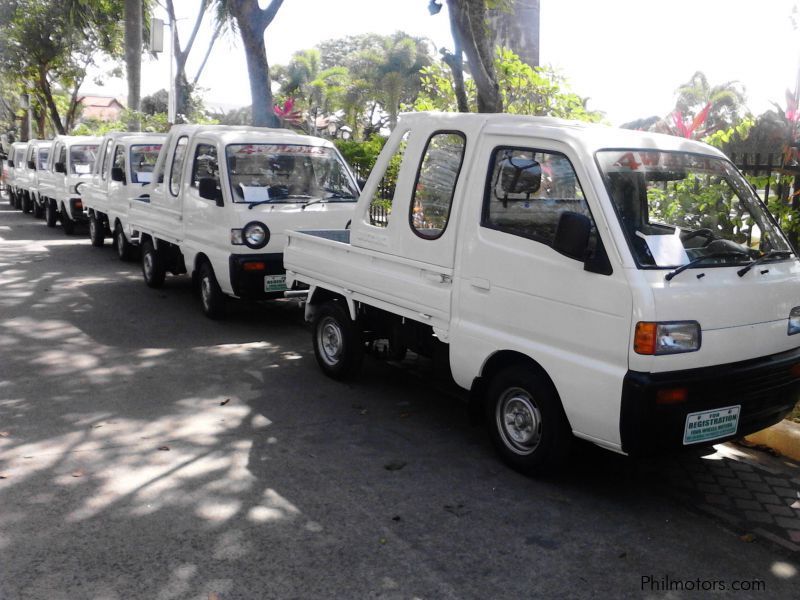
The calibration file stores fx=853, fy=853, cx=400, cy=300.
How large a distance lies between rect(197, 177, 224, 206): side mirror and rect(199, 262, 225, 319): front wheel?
78 centimetres

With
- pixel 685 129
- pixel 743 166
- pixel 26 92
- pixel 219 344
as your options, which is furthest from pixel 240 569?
pixel 26 92

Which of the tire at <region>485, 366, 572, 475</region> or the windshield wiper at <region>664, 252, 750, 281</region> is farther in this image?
the tire at <region>485, 366, 572, 475</region>

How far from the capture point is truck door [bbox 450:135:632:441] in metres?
4.45

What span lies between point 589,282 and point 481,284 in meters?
0.84

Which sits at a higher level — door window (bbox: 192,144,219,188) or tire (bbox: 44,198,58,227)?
door window (bbox: 192,144,219,188)

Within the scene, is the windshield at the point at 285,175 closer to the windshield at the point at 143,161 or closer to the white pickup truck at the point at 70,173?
the windshield at the point at 143,161

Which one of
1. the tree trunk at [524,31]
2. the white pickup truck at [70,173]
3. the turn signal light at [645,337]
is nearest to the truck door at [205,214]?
the turn signal light at [645,337]

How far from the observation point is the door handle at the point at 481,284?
515 cm

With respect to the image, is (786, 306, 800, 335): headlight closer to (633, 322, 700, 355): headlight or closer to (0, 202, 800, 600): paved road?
(633, 322, 700, 355): headlight

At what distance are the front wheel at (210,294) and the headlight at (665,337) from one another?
19.2ft

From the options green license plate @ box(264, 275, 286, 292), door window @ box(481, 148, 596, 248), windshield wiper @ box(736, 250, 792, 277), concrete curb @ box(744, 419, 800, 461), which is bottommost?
concrete curb @ box(744, 419, 800, 461)

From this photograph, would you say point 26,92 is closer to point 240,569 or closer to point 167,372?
point 167,372

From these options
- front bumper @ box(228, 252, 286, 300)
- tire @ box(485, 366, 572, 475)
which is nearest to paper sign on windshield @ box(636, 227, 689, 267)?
tire @ box(485, 366, 572, 475)

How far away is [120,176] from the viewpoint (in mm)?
13273
